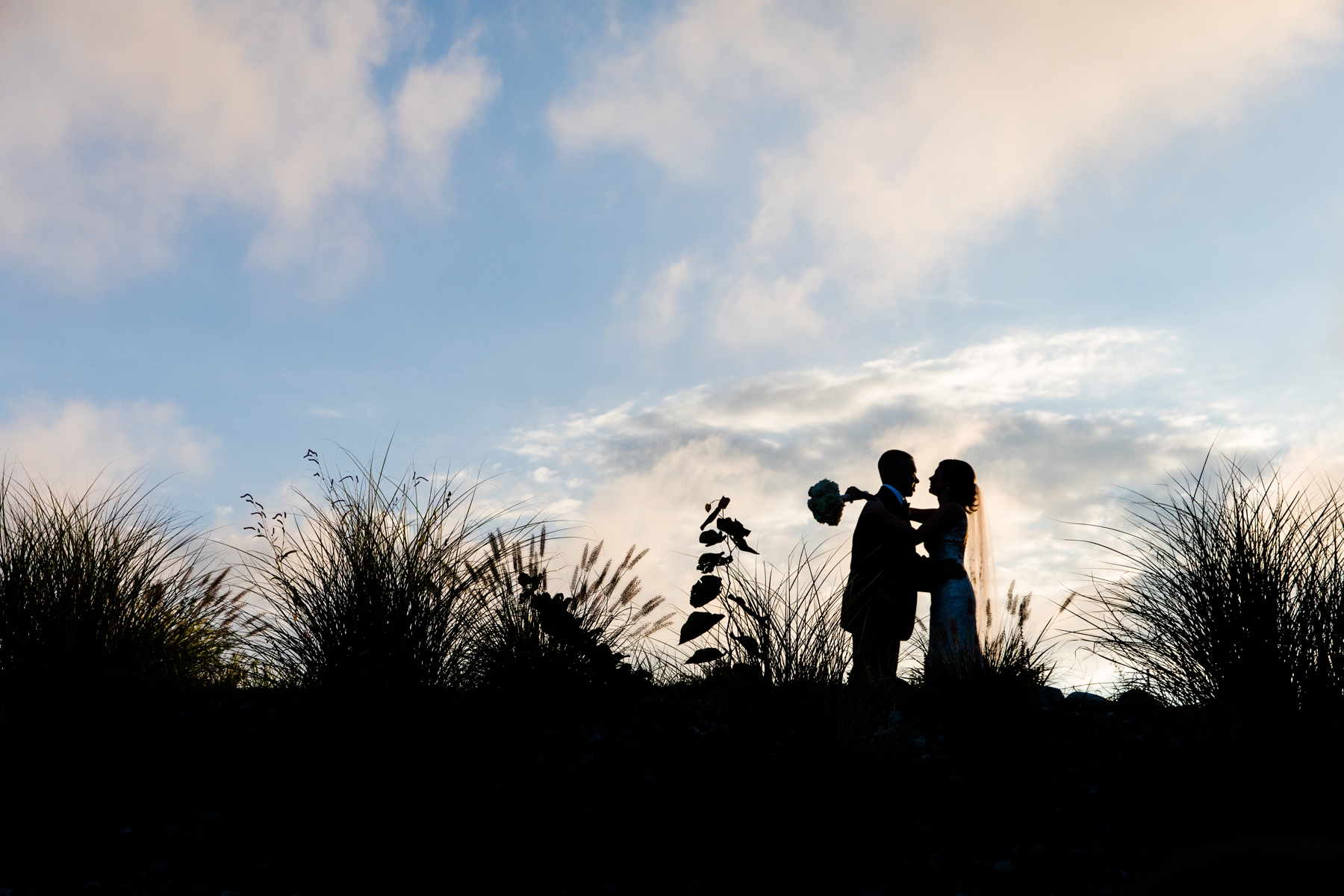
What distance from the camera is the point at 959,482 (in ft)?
22.2

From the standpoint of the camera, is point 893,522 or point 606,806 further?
point 893,522

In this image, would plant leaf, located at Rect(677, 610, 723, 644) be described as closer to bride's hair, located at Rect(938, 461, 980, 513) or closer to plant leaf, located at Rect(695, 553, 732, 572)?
plant leaf, located at Rect(695, 553, 732, 572)

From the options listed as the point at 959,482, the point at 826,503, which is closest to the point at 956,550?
the point at 959,482

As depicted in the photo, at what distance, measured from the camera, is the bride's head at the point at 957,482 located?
6.77m

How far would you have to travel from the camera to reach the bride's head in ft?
22.2

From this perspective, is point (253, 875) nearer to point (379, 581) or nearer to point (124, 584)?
point (379, 581)

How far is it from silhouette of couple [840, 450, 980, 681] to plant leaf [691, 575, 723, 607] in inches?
76.9

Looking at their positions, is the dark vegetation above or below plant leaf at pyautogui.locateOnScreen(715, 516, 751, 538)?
below

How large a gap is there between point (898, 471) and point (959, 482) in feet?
1.45

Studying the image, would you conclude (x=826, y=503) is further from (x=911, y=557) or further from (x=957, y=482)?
(x=957, y=482)

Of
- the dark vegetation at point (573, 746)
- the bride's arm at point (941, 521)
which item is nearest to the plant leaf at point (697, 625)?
the dark vegetation at point (573, 746)

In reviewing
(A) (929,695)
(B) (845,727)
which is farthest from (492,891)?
(A) (929,695)

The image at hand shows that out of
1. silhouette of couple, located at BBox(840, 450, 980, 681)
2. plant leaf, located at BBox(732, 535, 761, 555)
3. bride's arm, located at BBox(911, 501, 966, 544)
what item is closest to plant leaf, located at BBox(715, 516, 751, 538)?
plant leaf, located at BBox(732, 535, 761, 555)

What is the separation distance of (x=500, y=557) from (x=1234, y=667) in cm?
338
